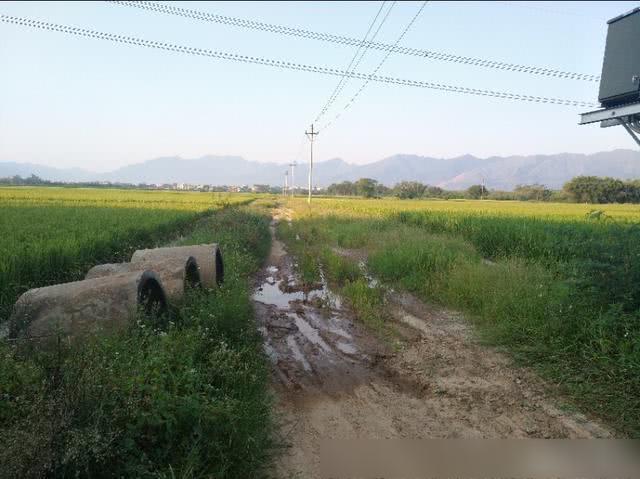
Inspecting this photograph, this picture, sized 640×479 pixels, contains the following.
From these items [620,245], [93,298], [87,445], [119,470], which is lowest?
[119,470]

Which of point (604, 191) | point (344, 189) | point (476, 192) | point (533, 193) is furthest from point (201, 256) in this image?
point (344, 189)

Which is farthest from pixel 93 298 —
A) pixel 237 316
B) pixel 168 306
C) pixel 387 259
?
pixel 387 259

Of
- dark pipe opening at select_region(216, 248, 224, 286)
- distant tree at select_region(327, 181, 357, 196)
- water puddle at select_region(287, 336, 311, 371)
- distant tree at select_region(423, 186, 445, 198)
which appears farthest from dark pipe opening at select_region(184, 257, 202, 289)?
distant tree at select_region(327, 181, 357, 196)

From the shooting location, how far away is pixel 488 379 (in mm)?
5238

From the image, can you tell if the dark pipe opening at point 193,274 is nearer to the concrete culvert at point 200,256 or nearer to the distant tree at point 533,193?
the concrete culvert at point 200,256

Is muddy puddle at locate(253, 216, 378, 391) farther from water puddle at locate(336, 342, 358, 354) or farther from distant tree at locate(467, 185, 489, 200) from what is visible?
distant tree at locate(467, 185, 489, 200)

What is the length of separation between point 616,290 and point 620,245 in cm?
75

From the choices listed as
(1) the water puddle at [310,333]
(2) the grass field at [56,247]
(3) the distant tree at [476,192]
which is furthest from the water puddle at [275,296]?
(3) the distant tree at [476,192]

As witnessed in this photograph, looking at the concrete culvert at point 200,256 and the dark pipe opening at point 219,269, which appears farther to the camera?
the dark pipe opening at point 219,269

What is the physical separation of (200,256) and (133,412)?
4.61 metres

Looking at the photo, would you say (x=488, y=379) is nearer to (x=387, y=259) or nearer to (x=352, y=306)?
(x=352, y=306)

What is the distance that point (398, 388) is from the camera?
5.11 metres

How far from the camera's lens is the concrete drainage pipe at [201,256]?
22.9 feet

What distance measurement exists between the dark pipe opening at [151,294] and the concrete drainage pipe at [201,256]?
1006 mm
